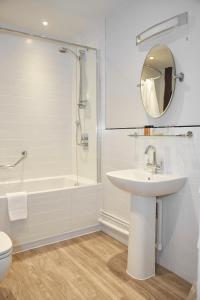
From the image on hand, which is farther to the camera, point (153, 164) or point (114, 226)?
point (114, 226)

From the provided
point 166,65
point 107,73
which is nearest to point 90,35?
point 107,73

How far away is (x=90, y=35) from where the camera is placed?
119 inches

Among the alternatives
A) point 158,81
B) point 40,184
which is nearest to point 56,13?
point 158,81

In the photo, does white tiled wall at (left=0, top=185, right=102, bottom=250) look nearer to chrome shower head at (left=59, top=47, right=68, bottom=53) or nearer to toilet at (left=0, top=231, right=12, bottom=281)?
toilet at (left=0, top=231, right=12, bottom=281)

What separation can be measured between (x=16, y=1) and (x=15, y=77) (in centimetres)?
88

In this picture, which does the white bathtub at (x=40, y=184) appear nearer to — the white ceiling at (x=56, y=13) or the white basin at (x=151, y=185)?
the white basin at (x=151, y=185)

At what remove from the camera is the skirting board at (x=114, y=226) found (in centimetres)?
252

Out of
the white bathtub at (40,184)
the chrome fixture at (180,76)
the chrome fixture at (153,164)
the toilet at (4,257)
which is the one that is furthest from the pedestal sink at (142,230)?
the white bathtub at (40,184)

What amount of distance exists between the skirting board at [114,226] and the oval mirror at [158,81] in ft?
4.00

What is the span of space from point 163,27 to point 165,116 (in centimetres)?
75

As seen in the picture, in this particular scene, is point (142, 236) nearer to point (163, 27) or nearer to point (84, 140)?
point (84, 140)

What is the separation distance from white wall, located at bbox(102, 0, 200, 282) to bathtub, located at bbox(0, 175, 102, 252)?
0.25m

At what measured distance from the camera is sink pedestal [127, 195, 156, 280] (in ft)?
6.30

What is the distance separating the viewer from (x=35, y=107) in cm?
321
